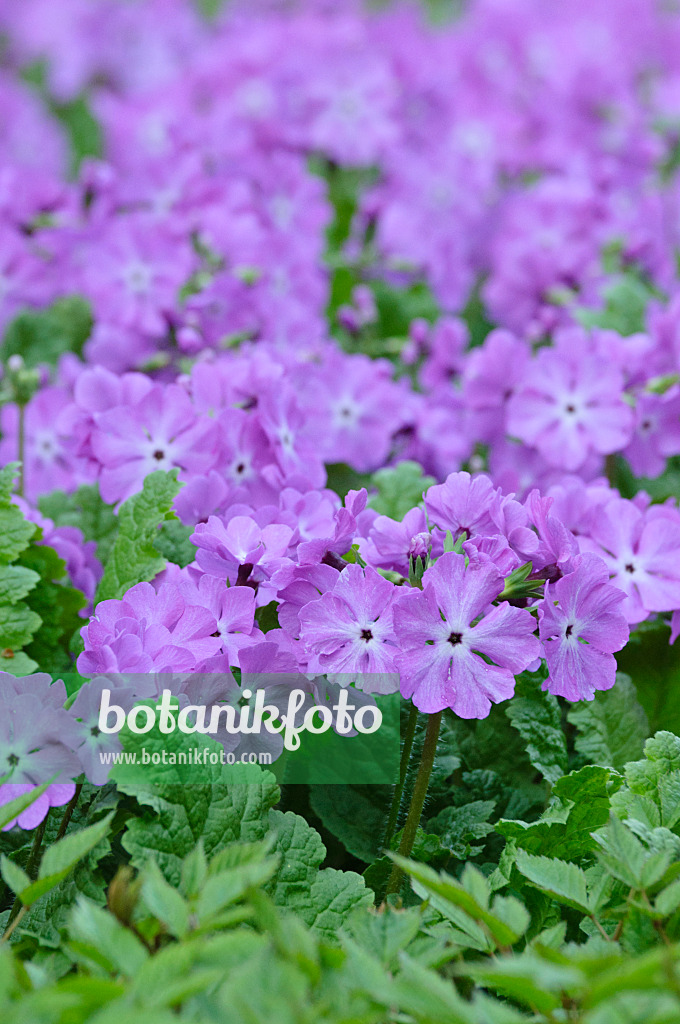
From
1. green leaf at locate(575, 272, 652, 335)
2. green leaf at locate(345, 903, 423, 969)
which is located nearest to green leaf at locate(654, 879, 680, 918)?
green leaf at locate(345, 903, 423, 969)

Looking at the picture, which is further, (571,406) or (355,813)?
(571,406)

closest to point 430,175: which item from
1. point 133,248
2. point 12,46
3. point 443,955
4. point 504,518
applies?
point 133,248

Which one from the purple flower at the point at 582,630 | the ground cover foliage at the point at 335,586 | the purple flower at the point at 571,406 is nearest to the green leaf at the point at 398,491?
the ground cover foliage at the point at 335,586

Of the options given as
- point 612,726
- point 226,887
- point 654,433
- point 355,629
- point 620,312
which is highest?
point 620,312

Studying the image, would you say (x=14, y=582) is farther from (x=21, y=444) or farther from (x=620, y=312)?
(x=620, y=312)

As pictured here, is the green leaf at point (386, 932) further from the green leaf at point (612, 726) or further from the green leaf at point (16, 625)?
the green leaf at point (16, 625)

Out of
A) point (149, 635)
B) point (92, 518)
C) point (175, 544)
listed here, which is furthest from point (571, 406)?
point (149, 635)
